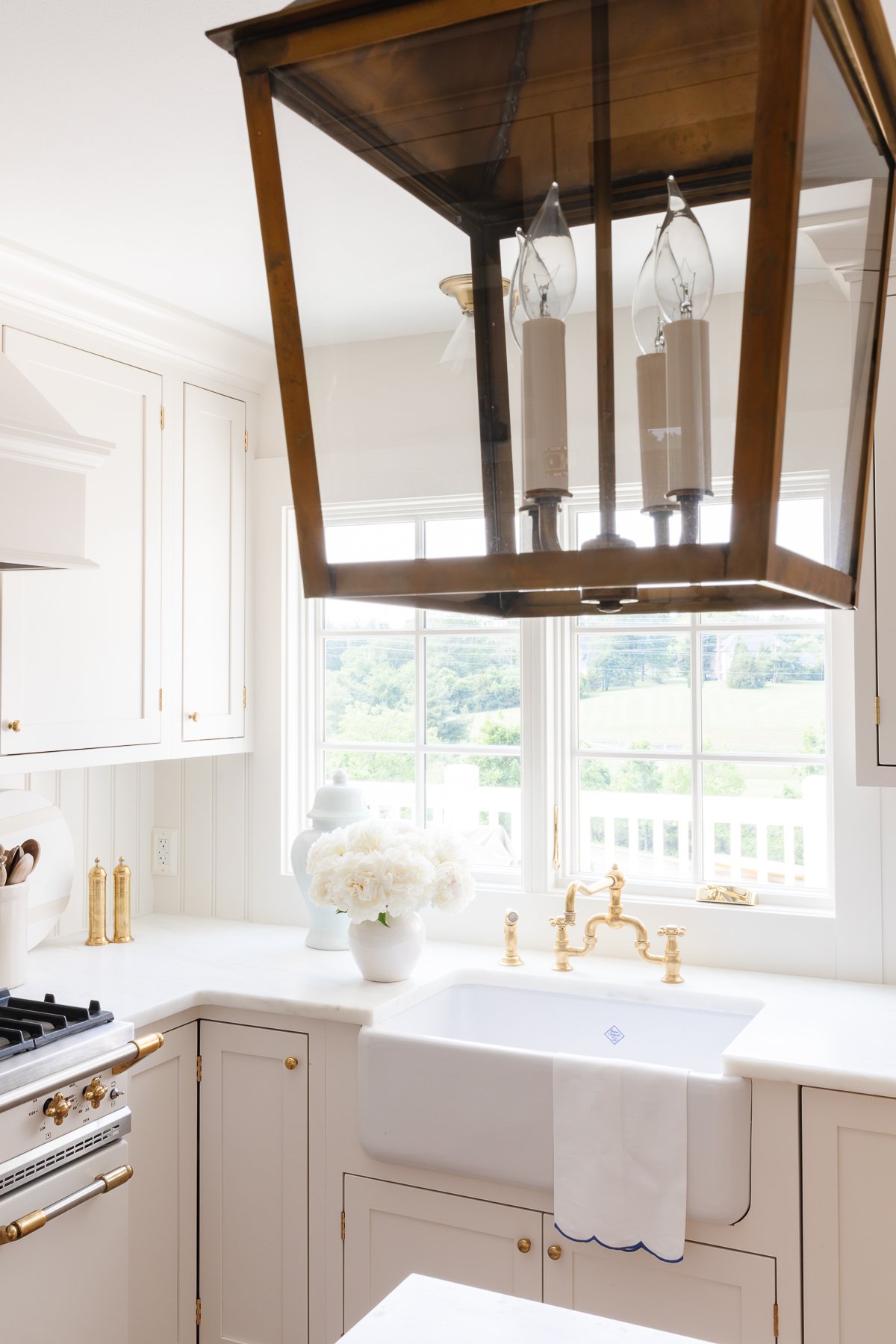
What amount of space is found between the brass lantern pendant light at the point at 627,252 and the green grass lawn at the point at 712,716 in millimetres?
1987

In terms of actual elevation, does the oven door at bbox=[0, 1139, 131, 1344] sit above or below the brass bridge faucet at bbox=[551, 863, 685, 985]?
below

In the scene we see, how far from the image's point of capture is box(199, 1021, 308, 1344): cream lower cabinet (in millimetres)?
2271

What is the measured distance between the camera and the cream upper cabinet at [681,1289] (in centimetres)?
185

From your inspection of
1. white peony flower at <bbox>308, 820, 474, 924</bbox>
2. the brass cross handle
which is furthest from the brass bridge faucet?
white peony flower at <bbox>308, 820, 474, 924</bbox>

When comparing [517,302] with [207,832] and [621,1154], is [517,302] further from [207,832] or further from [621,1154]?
[207,832]

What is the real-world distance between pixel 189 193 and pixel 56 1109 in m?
1.67

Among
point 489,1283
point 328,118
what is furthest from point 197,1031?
point 328,118

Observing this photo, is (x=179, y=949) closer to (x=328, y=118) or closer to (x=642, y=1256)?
(x=642, y=1256)

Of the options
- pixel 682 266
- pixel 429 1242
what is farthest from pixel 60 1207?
pixel 682 266

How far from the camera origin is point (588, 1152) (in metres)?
1.93

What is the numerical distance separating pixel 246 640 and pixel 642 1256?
183 cm

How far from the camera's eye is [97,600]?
2.52 m

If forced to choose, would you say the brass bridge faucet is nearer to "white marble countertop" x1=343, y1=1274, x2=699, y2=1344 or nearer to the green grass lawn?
the green grass lawn

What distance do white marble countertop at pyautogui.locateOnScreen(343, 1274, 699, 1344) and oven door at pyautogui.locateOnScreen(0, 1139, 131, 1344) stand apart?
3.12 ft
